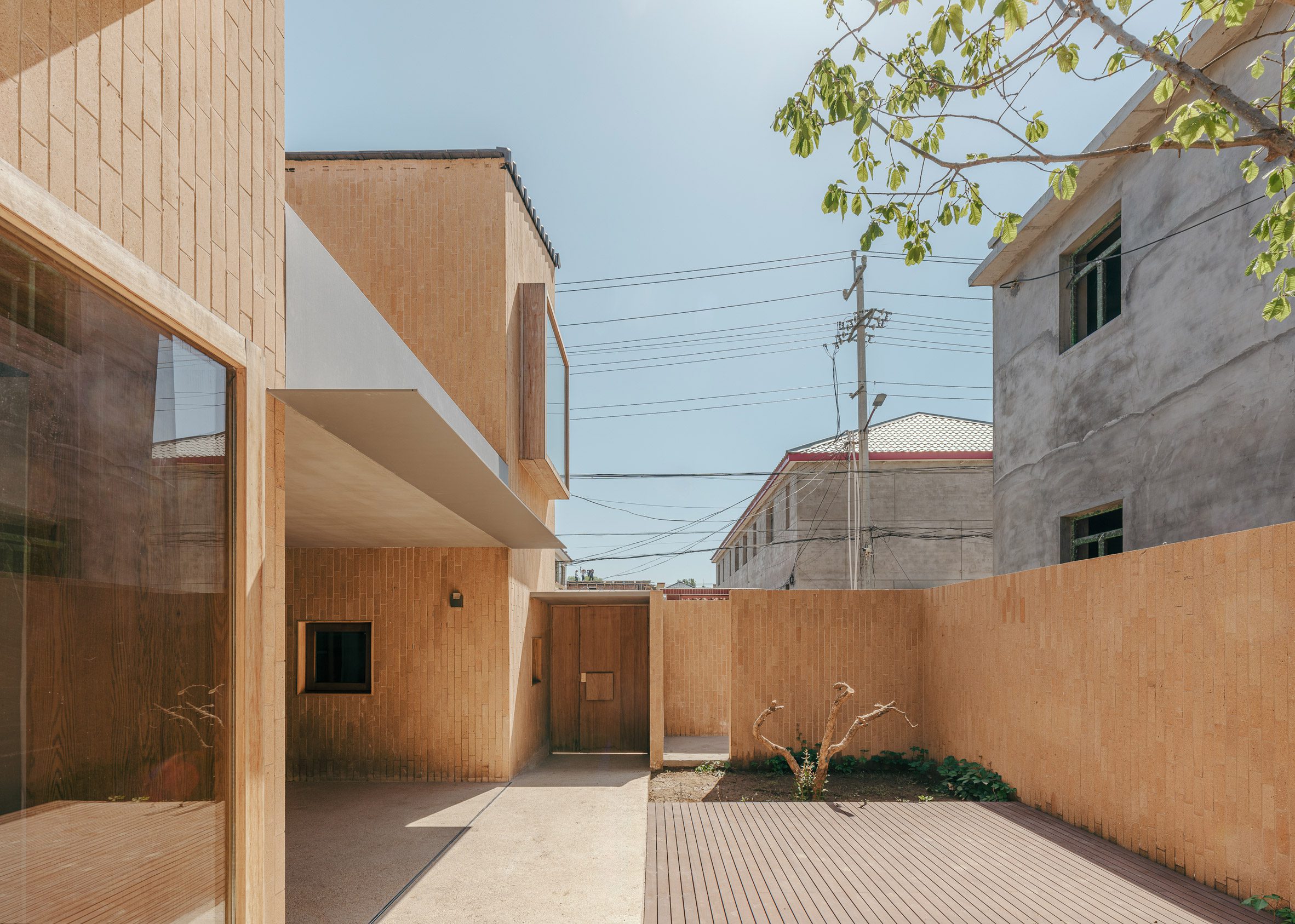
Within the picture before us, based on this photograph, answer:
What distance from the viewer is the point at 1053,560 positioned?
376 inches

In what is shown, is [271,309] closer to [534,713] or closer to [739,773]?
[739,773]

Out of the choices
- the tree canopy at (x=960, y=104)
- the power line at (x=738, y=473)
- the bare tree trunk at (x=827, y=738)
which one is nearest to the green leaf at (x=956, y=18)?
the tree canopy at (x=960, y=104)

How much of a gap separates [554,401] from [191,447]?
7.61 m

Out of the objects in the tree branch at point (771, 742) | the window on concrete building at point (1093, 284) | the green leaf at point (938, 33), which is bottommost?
the tree branch at point (771, 742)

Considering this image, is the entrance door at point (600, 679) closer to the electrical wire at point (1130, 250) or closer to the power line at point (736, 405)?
the electrical wire at point (1130, 250)

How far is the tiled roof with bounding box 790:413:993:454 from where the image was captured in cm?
1720

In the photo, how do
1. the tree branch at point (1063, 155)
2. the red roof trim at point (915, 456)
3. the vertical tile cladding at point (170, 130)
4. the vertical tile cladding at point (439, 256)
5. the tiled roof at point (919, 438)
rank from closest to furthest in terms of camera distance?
the vertical tile cladding at point (170, 130) < the tree branch at point (1063, 155) < the vertical tile cladding at point (439, 256) < the red roof trim at point (915, 456) < the tiled roof at point (919, 438)

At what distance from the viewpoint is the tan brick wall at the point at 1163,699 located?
434 centimetres

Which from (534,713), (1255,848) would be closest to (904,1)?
(1255,848)

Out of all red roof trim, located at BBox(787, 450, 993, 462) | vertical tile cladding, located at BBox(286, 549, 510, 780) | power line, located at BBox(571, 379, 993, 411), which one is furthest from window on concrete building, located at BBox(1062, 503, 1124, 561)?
power line, located at BBox(571, 379, 993, 411)

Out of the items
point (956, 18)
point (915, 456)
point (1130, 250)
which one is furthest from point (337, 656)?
point (915, 456)

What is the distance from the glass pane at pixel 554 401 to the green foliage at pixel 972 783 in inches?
213

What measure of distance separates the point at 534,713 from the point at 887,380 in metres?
10.5

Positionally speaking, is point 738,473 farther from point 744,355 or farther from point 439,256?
point 439,256
